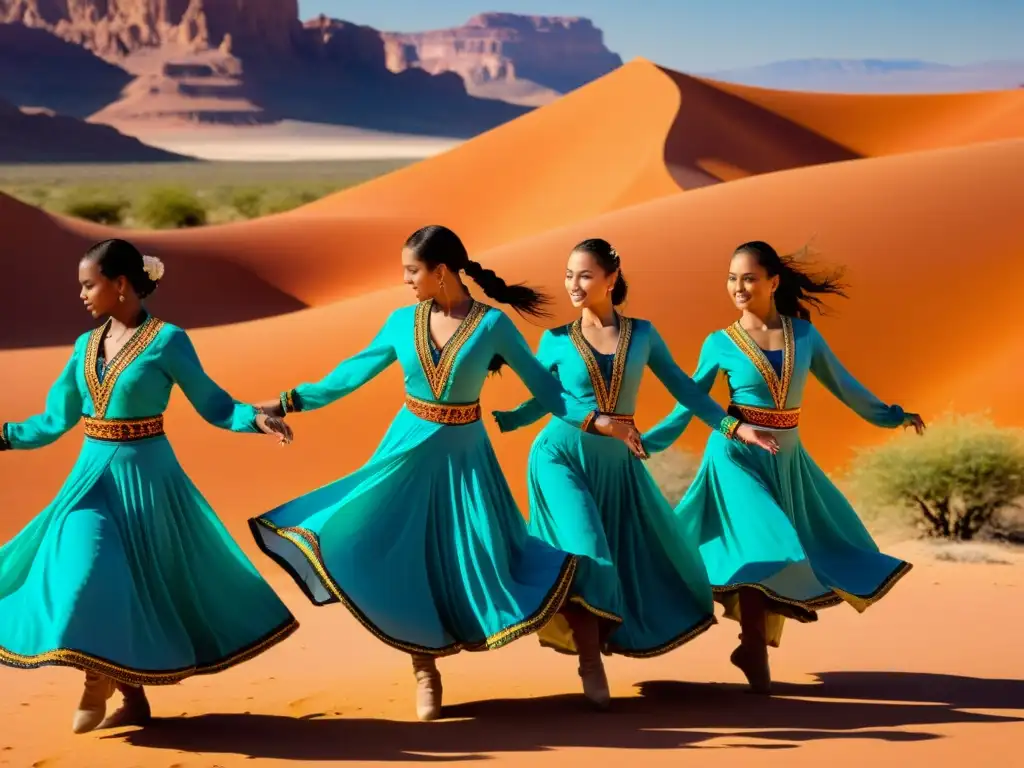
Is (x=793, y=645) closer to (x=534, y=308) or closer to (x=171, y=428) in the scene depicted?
(x=534, y=308)

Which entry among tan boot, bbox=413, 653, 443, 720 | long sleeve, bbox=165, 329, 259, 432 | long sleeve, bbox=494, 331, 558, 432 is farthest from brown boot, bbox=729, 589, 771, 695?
long sleeve, bbox=165, 329, 259, 432

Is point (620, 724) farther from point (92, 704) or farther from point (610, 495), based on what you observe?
point (92, 704)

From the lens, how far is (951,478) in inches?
477

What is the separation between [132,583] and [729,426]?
2.66 meters

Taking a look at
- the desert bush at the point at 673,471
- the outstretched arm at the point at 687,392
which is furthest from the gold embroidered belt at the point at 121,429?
the desert bush at the point at 673,471

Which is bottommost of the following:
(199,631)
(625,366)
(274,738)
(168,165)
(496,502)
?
(274,738)

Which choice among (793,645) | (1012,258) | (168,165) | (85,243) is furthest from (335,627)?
(168,165)

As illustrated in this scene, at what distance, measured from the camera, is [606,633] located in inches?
271

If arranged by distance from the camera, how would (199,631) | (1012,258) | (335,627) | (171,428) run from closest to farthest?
1. (199,631)
2. (335,627)
3. (171,428)
4. (1012,258)

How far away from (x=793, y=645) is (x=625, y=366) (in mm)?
2279

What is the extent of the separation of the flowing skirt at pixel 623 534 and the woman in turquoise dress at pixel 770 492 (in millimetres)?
231

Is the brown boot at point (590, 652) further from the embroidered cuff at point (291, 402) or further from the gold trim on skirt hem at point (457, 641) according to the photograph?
the embroidered cuff at point (291, 402)

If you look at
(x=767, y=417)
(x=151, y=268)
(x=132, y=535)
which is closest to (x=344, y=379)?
(x=151, y=268)

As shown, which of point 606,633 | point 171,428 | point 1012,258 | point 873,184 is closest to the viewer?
point 606,633
